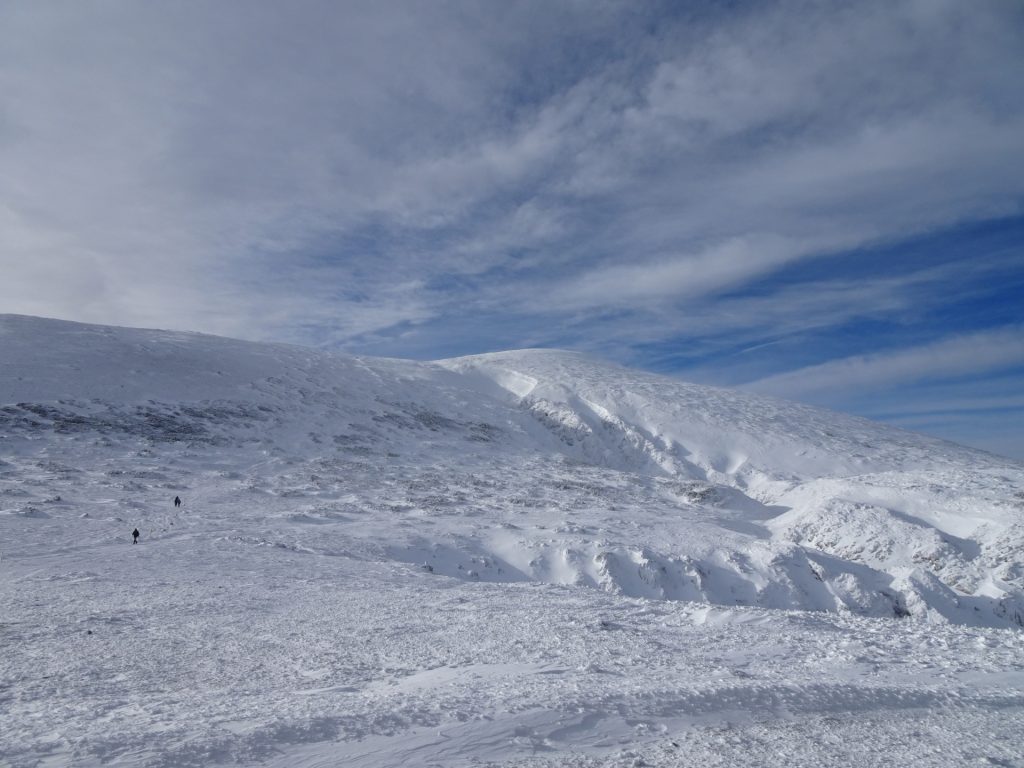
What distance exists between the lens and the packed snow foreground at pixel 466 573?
600 cm

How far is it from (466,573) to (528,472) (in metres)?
15.5

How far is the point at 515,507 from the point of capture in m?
27.0

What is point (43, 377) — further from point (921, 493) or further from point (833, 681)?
point (921, 493)

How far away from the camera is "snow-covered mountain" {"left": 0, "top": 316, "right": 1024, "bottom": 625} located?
65.8ft

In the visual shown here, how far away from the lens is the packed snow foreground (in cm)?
600

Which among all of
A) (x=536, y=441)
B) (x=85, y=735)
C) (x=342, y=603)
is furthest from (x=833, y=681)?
(x=536, y=441)

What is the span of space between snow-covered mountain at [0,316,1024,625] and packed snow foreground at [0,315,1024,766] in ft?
0.60

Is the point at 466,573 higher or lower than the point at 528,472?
lower

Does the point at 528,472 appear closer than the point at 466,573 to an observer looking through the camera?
No

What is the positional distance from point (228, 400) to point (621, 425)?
25.6m

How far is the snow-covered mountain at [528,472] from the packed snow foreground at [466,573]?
18cm

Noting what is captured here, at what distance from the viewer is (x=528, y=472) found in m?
34.5

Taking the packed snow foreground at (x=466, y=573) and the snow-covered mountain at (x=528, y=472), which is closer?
the packed snow foreground at (x=466, y=573)

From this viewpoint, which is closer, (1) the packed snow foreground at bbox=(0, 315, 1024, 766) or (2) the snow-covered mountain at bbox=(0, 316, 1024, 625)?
(1) the packed snow foreground at bbox=(0, 315, 1024, 766)
